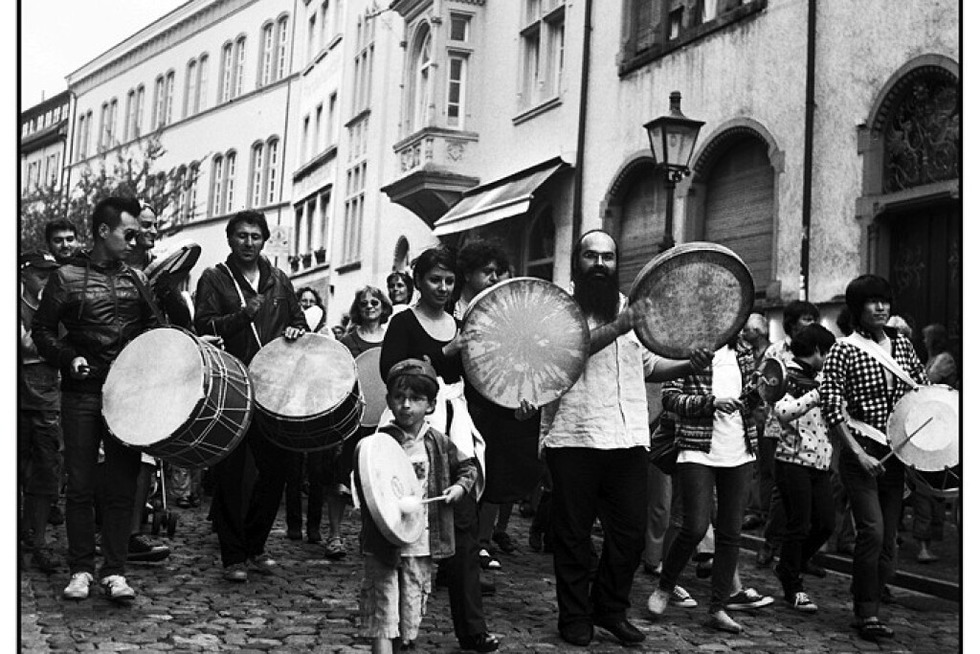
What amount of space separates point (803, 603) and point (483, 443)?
2.57 meters

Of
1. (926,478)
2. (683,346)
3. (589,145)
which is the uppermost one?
(589,145)

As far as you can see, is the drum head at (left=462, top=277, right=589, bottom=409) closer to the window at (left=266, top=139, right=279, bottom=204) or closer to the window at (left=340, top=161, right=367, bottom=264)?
the window at (left=266, top=139, right=279, bottom=204)

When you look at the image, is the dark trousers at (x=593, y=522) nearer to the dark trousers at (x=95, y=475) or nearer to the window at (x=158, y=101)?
the dark trousers at (x=95, y=475)

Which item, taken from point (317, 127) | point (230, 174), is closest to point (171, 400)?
point (230, 174)

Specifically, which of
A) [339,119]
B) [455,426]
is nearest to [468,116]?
[339,119]

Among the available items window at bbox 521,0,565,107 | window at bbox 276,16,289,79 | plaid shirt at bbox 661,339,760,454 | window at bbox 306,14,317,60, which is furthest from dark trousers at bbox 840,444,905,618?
window at bbox 306,14,317,60

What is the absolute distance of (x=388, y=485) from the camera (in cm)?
529

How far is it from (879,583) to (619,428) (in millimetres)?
1819

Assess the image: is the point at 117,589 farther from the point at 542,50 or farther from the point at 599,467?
the point at 542,50

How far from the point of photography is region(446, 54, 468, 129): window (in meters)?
24.1

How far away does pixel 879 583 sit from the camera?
7.00m

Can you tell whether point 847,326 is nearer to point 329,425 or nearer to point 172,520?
point 329,425

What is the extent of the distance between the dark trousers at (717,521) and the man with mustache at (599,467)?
0.61 meters

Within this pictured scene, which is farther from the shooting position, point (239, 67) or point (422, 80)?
point (422, 80)
